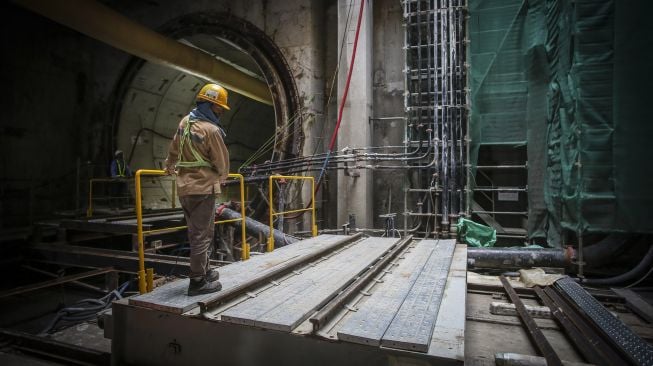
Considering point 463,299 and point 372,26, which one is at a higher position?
point 372,26

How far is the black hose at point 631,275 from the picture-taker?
19.0ft

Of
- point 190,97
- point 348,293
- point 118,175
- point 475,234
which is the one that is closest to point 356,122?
point 475,234

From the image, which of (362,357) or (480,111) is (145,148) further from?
(362,357)

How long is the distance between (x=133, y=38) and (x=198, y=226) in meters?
7.77

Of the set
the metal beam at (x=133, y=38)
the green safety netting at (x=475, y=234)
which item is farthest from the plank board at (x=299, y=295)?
the metal beam at (x=133, y=38)

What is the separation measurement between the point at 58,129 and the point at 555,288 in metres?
13.2

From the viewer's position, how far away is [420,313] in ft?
9.32

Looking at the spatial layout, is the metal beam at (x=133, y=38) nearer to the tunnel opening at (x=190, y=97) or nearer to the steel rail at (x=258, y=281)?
the tunnel opening at (x=190, y=97)

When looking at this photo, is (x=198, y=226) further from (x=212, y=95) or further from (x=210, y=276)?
(x=212, y=95)

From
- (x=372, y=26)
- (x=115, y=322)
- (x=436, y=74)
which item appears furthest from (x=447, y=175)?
(x=115, y=322)

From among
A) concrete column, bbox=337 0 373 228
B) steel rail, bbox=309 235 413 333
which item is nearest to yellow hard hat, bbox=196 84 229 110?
steel rail, bbox=309 235 413 333

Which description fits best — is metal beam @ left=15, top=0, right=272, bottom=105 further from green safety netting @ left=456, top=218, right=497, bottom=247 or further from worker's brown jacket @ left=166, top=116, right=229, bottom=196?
green safety netting @ left=456, top=218, right=497, bottom=247

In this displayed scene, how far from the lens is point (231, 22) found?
33.1ft

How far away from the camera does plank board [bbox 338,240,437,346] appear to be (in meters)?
2.43
